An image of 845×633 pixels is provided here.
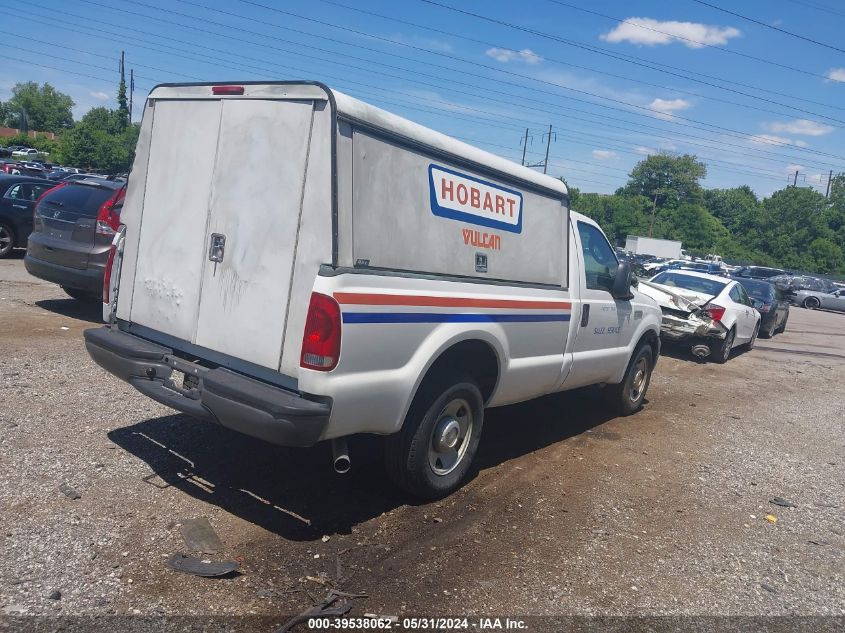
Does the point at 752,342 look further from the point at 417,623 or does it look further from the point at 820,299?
the point at 820,299

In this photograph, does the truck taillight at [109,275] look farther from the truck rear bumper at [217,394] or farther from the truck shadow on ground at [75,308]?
the truck shadow on ground at [75,308]

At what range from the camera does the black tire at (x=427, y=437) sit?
4.52 meters

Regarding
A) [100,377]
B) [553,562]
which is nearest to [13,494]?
[100,377]

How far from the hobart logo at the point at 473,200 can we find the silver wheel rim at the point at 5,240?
12.2 m

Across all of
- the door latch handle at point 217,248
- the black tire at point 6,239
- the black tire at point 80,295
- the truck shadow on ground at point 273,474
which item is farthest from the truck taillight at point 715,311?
the black tire at point 6,239

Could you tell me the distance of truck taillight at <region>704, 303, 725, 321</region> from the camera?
1257cm

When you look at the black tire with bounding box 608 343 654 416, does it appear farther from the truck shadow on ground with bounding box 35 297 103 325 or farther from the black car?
the black car

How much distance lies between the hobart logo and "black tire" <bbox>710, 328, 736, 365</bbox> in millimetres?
8571

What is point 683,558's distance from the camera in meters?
4.51

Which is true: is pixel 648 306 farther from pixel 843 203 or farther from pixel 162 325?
pixel 843 203

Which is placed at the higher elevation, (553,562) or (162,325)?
(162,325)

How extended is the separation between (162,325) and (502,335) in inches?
93.8

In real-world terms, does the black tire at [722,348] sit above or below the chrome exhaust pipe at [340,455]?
above

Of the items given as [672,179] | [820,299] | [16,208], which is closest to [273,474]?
[16,208]
